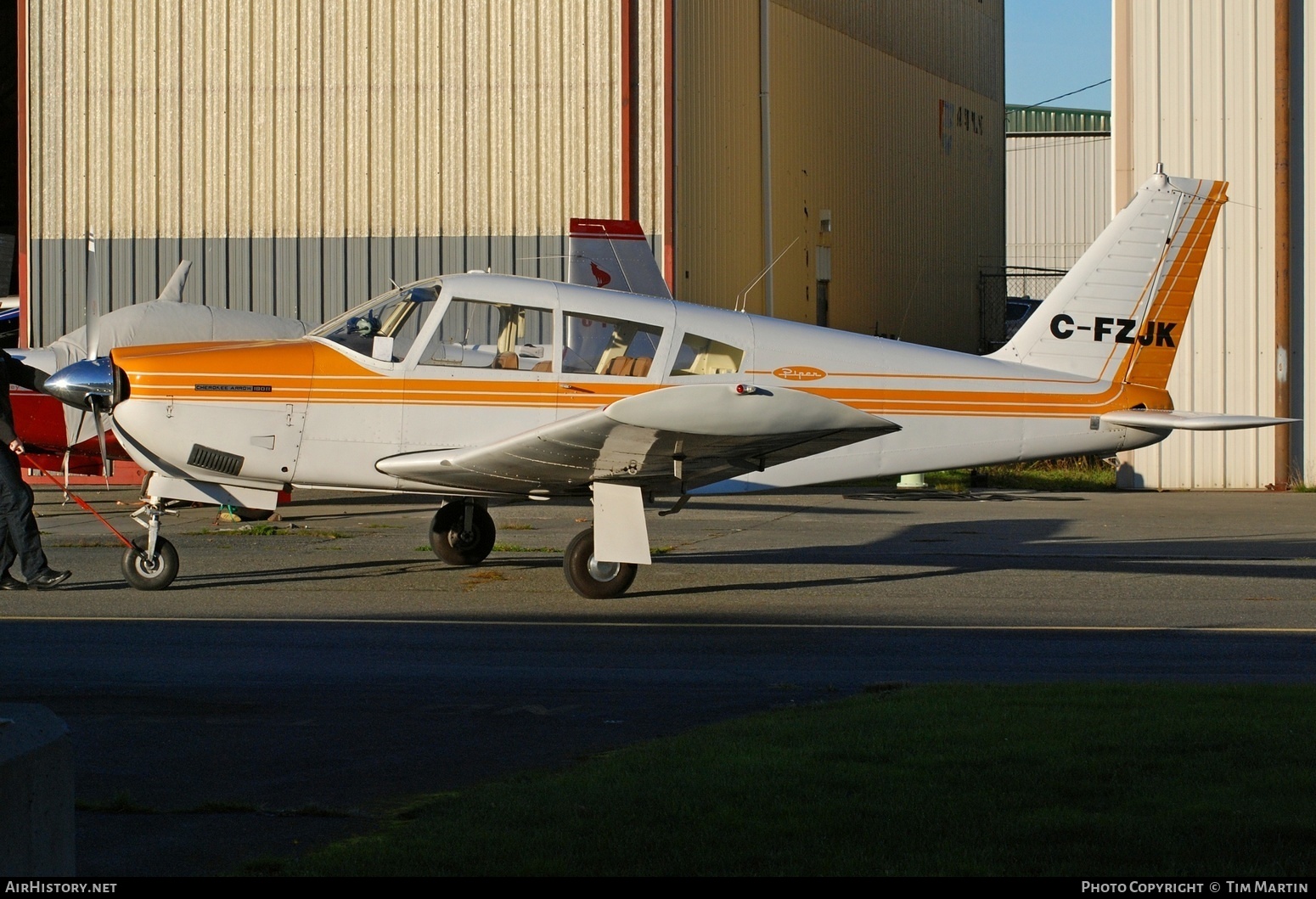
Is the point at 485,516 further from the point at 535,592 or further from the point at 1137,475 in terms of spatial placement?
the point at 1137,475

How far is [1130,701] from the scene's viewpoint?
21.0ft

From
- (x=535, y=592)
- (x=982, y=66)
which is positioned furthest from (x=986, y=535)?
(x=982, y=66)

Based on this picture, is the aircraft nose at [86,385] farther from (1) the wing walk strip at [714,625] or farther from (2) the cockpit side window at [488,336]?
(2) the cockpit side window at [488,336]

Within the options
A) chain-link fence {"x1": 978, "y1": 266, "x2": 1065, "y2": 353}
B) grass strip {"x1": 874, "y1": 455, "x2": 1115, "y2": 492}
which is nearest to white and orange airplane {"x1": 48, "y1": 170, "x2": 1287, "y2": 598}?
grass strip {"x1": 874, "y1": 455, "x2": 1115, "y2": 492}

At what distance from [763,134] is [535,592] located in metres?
14.9

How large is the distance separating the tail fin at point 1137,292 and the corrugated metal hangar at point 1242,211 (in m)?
9.01

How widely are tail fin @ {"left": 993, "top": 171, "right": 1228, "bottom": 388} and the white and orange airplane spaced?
45 cm

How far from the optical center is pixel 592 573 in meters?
10.2

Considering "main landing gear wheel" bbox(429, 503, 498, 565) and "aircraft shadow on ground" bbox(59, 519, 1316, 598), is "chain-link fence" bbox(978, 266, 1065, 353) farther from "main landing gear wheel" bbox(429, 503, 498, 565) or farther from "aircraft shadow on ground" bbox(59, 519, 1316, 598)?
"main landing gear wheel" bbox(429, 503, 498, 565)

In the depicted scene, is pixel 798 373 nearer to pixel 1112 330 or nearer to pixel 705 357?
pixel 705 357

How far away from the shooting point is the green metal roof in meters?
58.2

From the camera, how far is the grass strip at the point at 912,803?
4.19 metres

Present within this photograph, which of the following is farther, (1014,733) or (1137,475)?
(1137,475)

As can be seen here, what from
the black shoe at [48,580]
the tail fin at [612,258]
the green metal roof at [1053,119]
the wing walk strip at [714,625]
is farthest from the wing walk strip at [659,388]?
the green metal roof at [1053,119]
